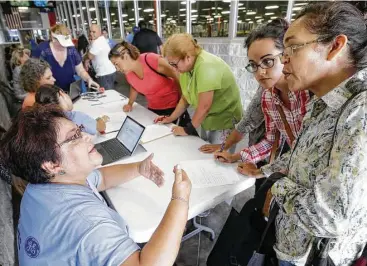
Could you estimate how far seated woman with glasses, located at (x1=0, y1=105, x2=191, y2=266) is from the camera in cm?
61

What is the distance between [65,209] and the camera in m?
0.66

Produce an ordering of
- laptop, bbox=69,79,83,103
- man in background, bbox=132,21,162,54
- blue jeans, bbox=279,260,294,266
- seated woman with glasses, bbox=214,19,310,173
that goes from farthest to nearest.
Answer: man in background, bbox=132,21,162,54
laptop, bbox=69,79,83,103
seated woman with glasses, bbox=214,19,310,173
blue jeans, bbox=279,260,294,266

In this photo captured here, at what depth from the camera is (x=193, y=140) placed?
154 centimetres

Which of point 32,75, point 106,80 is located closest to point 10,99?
point 106,80

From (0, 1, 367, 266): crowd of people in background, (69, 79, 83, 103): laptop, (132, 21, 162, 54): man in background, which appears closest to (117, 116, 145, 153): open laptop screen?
(0, 1, 367, 266): crowd of people in background

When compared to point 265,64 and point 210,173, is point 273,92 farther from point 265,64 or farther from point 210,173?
point 210,173

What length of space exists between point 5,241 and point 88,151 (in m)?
0.82

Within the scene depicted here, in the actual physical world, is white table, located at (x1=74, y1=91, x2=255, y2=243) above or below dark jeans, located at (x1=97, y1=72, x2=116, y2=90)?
above

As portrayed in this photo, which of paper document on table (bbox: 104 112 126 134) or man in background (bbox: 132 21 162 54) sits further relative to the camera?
man in background (bbox: 132 21 162 54)

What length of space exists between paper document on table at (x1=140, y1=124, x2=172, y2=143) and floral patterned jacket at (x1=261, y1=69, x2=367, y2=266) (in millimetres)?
981

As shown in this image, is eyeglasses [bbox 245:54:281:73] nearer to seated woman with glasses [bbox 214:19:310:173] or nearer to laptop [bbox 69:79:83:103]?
seated woman with glasses [bbox 214:19:310:173]

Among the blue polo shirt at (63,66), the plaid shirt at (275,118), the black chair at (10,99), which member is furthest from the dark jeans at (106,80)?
the plaid shirt at (275,118)

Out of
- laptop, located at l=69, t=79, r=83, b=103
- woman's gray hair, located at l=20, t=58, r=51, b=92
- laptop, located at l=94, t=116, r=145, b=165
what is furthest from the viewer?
laptop, located at l=69, t=79, r=83, b=103

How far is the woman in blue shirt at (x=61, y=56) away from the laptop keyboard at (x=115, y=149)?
5.30 ft
